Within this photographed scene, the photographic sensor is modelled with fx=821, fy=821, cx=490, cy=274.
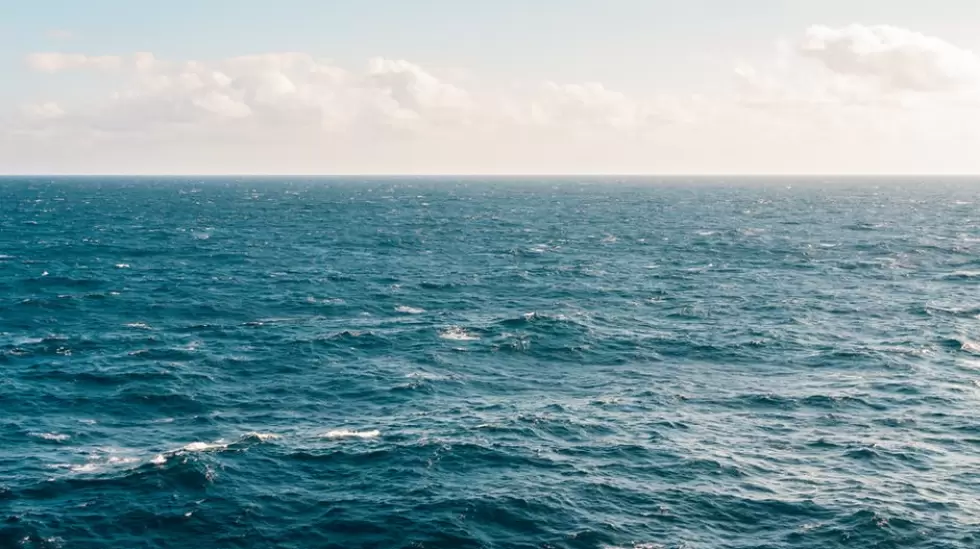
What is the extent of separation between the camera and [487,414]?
252 ft

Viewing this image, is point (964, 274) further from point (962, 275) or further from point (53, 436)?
point (53, 436)

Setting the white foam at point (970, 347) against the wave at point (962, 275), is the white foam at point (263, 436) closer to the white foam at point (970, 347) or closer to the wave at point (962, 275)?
the white foam at point (970, 347)

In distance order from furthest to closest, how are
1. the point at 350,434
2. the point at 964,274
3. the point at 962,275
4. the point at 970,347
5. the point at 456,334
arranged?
1. the point at 964,274
2. the point at 962,275
3. the point at 456,334
4. the point at 970,347
5. the point at 350,434

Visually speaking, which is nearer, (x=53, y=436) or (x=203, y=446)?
(x=203, y=446)

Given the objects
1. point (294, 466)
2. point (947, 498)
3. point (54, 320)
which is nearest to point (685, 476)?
point (947, 498)

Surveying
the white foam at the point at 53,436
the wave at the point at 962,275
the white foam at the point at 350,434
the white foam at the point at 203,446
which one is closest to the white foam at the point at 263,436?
the white foam at the point at 203,446

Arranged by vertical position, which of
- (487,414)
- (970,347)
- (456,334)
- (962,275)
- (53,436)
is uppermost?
(962,275)

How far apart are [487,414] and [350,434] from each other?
1321 centimetres

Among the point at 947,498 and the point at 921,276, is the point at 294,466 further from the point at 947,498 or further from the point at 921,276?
the point at 921,276

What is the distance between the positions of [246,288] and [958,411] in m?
106

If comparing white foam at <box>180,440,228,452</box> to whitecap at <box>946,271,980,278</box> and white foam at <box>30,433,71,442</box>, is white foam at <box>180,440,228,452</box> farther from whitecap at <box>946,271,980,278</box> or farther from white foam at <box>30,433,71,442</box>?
whitecap at <box>946,271,980,278</box>

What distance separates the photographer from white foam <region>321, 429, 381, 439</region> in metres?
70.4

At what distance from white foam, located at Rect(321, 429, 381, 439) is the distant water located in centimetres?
57

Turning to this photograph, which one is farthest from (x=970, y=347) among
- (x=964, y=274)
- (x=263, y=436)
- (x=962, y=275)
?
(x=263, y=436)
